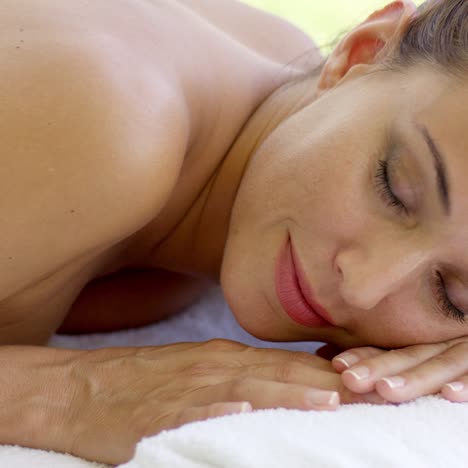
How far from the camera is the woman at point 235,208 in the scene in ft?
2.61

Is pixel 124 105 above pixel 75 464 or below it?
above

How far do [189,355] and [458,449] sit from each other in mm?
336

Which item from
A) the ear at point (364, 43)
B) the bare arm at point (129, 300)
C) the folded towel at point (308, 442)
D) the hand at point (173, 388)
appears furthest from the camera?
the bare arm at point (129, 300)

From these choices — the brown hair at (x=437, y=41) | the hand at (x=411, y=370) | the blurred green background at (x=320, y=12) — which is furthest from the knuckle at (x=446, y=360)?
the blurred green background at (x=320, y=12)

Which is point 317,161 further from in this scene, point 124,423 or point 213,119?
point 124,423

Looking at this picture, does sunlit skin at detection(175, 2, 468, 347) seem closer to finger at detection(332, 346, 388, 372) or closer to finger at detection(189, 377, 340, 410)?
finger at detection(332, 346, 388, 372)

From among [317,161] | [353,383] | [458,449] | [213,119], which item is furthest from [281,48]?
[458,449]

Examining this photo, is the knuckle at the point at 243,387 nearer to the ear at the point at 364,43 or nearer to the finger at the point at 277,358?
the finger at the point at 277,358

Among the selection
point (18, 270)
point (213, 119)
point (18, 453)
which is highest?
point (213, 119)

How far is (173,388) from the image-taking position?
83 cm

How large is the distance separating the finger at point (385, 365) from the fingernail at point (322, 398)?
7cm

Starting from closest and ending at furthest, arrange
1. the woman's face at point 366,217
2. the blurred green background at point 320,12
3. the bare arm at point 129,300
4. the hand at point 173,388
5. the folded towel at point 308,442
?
the folded towel at point 308,442 < the hand at point 173,388 < the woman's face at point 366,217 < the bare arm at point 129,300 < the blurred green background at point 320,12

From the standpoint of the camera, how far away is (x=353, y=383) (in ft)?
2.62

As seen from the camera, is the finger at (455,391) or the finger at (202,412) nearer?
the finger at (202,412)
